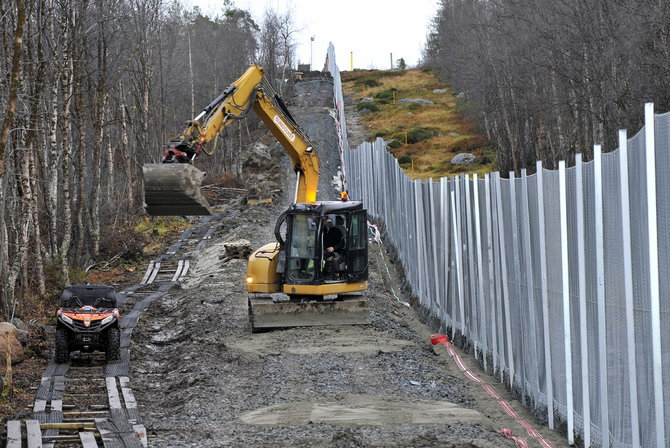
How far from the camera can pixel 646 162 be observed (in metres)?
8.10

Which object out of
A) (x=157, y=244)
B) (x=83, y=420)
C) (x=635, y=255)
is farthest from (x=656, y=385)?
(x=157, y=244)

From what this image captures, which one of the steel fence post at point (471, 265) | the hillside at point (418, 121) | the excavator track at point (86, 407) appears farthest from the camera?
the hillside at point (418, 121)

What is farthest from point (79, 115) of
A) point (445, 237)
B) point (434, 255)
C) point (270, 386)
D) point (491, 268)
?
point (491, 268)

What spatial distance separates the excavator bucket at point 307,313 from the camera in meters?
18.1

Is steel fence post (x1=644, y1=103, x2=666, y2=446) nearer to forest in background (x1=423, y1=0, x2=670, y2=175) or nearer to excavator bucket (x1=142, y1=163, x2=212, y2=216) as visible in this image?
excavator bucket (x1=142, y1=163, x2=212, y2=216)

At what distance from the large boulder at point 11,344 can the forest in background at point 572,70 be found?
15.9 m

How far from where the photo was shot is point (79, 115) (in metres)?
28.4

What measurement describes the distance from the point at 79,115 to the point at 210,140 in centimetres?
1312

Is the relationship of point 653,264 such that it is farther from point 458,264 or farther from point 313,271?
point 313,271

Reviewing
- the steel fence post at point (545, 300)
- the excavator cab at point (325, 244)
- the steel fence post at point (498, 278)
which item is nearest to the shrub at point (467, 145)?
the excavator cab at point (325, 244)

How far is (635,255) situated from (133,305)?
58.4ft

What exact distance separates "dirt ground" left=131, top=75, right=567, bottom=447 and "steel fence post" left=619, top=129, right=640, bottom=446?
1792 mm

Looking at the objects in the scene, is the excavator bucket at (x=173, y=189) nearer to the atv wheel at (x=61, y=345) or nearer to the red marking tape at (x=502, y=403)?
the atv wheel at (x=61, y=345)

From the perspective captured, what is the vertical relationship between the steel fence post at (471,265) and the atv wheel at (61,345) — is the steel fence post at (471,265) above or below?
above
